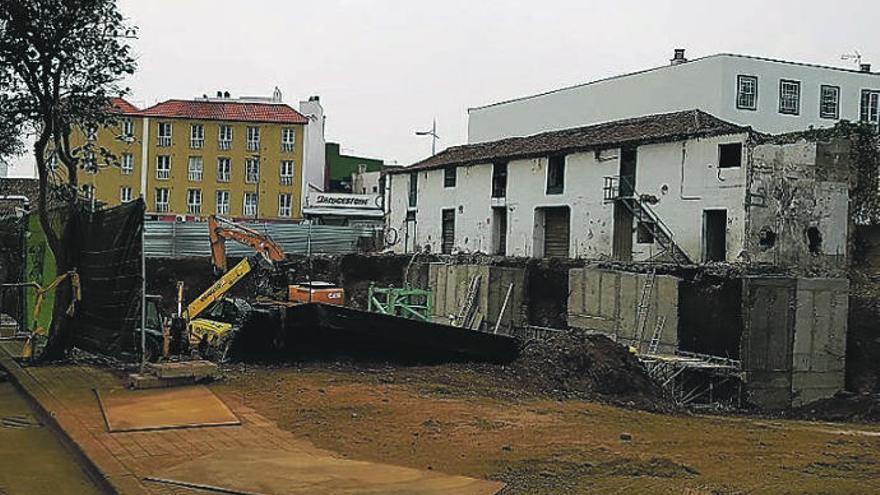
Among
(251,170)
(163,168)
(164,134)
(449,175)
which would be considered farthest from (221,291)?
(164,134)

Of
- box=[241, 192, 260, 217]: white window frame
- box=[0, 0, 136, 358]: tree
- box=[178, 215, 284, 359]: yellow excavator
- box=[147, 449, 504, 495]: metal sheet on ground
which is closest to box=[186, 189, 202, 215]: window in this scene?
box=[241, 192, 260, 217]: white window frame

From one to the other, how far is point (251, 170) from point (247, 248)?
2459 centimetres

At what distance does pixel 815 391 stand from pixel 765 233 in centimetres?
618

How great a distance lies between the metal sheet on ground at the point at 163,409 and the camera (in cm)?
905

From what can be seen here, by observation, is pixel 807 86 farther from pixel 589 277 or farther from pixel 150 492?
pixel 150 492

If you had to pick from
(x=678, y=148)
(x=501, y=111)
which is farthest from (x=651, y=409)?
(x=501, y=111)

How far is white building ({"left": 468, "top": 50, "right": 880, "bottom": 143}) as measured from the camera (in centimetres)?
3416

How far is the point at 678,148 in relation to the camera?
29.0m

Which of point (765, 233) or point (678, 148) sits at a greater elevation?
point (678, 148)

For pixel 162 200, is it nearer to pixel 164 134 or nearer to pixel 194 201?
pixel 194 201

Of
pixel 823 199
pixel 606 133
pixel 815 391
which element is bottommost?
pixel 815 391

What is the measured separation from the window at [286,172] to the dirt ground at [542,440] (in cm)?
4833

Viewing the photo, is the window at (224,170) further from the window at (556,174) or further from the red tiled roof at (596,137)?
the window at (556,174)

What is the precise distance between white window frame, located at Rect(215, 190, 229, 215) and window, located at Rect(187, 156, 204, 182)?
60.0 inches
